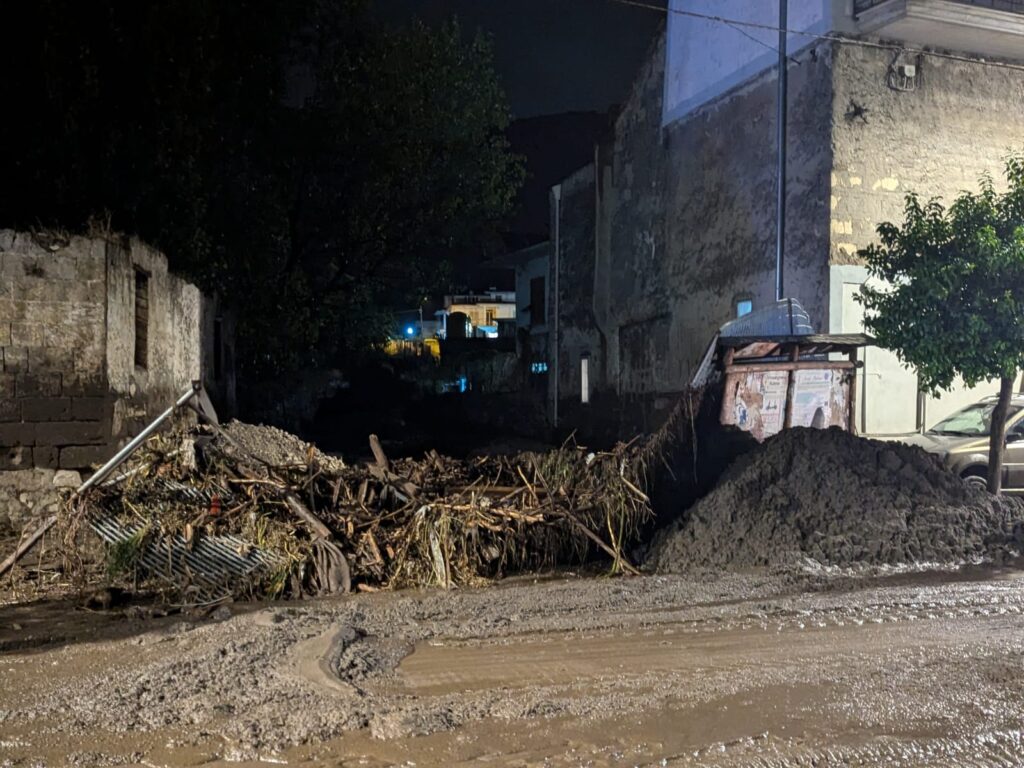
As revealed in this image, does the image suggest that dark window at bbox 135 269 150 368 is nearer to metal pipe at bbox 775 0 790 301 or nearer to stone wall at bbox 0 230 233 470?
stone wall at bbox 0 230 233 470

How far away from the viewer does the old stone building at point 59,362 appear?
9406mm

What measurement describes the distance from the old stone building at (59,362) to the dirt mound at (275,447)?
135 cm

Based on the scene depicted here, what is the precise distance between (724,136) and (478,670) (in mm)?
15404

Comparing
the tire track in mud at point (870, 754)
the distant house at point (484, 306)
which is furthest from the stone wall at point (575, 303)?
the distant house at point (484, 306)

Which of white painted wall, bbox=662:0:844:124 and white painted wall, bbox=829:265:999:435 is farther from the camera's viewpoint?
white painted wall, bbox=662:0:844:124

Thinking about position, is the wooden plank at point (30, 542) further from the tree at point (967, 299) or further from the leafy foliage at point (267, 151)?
the tree at point (967, 299)

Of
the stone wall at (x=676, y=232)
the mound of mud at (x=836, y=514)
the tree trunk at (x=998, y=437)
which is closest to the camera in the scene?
the mound of mud at (x=836, y=514)

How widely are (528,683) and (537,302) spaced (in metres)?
25.5

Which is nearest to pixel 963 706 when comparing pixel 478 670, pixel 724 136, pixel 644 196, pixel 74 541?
pixel 478 670

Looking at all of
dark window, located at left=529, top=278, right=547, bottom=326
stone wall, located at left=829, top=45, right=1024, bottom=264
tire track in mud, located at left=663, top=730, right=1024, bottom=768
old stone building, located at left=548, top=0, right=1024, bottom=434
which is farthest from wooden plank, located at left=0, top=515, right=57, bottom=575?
dark window, located at left=529, top=278, right=547, bottom=326

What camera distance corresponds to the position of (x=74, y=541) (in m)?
7.95

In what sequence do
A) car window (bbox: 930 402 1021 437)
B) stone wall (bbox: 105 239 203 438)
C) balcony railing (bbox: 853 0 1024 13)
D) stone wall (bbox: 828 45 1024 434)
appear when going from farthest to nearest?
stone wall (bbox: 828 45 1024 434) < balcony railing (bbox: 853 0 1024 13) < car window (bbox: 930 402 1021 437) < stone wall (bbox: 105 239 203 438)

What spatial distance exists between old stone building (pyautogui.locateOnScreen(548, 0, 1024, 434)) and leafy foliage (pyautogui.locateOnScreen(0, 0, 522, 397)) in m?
4.10

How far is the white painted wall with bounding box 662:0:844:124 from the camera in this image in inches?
620
